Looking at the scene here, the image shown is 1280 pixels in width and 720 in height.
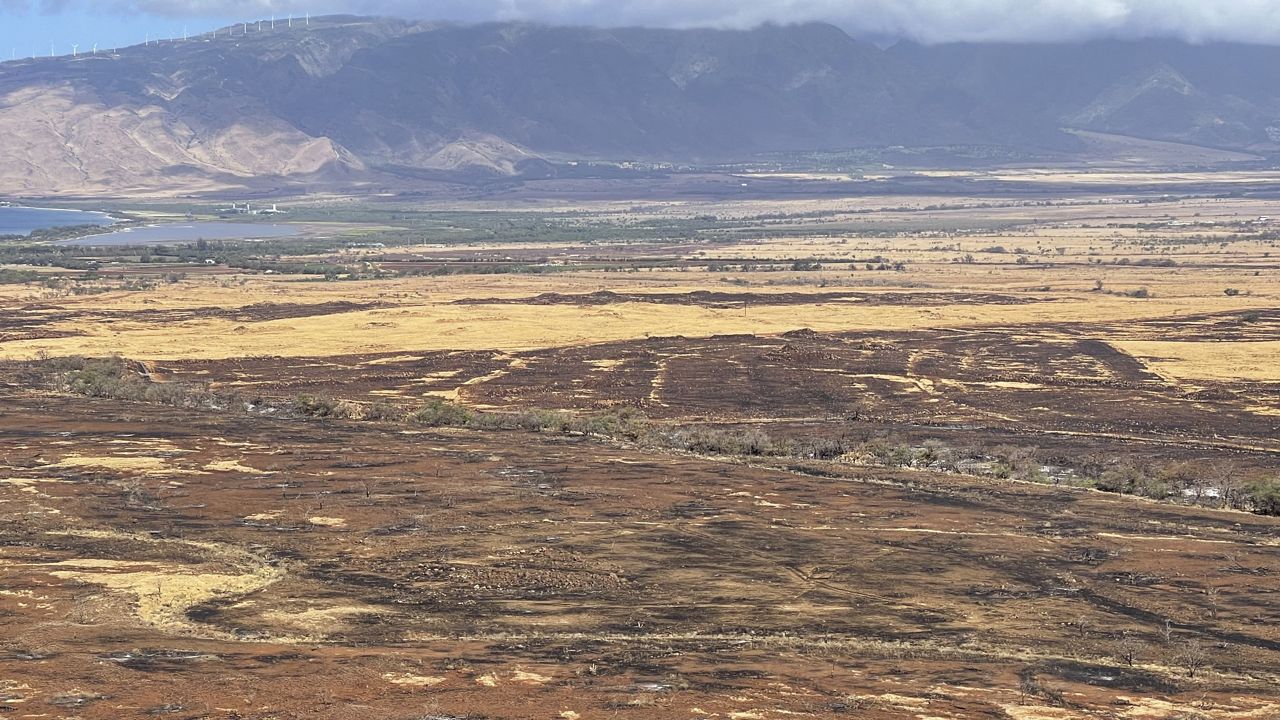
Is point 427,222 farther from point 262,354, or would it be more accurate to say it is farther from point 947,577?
point 947,577

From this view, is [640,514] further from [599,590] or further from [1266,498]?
[1266,498]

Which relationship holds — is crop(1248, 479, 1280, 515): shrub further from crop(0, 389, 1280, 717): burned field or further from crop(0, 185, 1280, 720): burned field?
crop(0, 389, 1280, 717): burned field

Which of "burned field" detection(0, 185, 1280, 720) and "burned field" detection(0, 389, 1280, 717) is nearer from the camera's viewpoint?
"burned field" detection(0, 389, 1280, 717)

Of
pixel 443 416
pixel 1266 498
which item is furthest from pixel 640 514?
pixel 443 416

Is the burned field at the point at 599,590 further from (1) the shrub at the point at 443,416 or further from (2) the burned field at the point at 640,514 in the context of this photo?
(1) the shrub at the point at 443,416

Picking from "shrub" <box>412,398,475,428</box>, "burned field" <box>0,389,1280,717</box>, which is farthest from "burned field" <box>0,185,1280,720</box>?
"shrub" <box>412,398,475,428</box>

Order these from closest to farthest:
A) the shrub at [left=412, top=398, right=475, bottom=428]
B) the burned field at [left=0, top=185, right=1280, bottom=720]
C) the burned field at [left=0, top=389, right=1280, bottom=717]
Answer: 1. the burned field at [left=0, top=389, right=1280, bottom=717]
2. the burned field at [left=0, top=185, right=1280, bottom=720]
3. the shrub at [left=412, top=398, right=475, bottom=428]

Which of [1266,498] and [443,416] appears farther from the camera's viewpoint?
[443,416]
